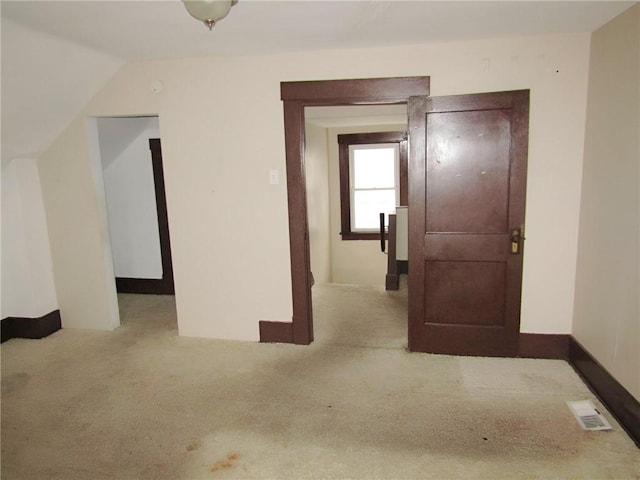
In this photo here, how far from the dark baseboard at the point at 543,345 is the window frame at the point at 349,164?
3328 millimetres

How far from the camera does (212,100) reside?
10.4 feet

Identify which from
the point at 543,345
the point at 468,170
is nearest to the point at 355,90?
the point at 468,170

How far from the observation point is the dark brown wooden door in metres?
2.82

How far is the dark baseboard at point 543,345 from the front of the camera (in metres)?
2.97

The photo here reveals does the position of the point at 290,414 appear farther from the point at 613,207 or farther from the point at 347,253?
the point at 347,253

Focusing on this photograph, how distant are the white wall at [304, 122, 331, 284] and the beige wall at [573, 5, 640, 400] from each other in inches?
116

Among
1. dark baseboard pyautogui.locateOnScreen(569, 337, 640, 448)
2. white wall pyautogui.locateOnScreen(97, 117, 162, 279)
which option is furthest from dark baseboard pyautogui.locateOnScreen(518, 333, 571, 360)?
white wall pyautogui.locateOnScreen(97, 117, 162, 279)

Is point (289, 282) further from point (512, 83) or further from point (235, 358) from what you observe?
point (512, 83)

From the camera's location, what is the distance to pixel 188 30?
2.51 meters

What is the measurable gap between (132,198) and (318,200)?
236cm

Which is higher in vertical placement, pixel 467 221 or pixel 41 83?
pixel 41 83

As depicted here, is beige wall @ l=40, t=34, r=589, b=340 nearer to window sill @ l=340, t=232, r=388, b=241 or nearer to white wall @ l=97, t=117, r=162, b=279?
white wall @ l=97, t=117, r=162, b=279

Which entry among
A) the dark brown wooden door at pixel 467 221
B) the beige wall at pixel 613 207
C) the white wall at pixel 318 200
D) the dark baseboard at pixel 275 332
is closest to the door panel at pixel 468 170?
the dark brown wooden door at pixel 467 221

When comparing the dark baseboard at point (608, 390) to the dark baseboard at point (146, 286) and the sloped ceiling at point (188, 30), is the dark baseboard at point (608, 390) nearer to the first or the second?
the sloped ceiling at point (188, 30)
